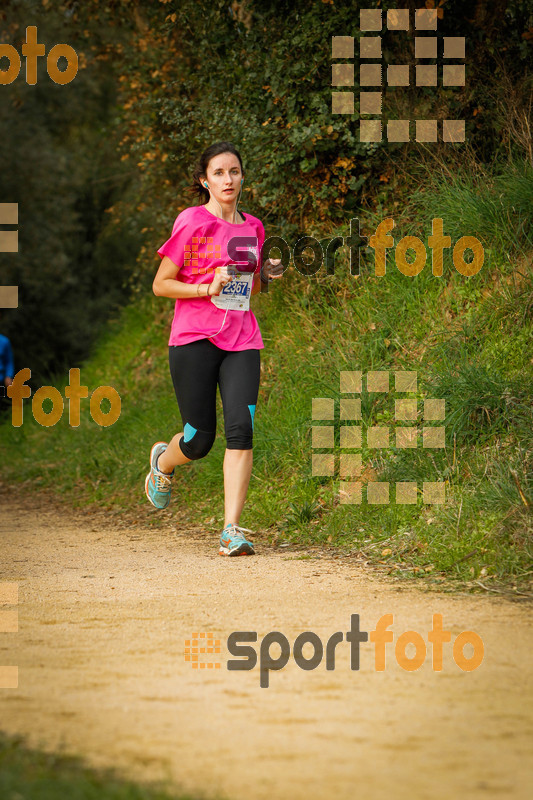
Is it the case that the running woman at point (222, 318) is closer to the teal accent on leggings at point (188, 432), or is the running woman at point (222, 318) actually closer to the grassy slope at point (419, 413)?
the teal accent on leggings at point (188, 432)

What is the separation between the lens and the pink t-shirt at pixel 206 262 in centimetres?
600

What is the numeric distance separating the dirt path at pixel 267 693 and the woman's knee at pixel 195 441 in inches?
37.5

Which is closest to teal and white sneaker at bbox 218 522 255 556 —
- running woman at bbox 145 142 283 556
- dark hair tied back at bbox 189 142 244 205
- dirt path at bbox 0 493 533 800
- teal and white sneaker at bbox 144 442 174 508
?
running woman at bbox 145 142 283 556

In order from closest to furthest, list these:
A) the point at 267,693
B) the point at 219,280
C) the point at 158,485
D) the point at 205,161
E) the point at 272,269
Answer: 1. the point at 267,693
2. the point at 219,280
3. the point at 272,269
4. the point at 205,161
5. the point at 158,485

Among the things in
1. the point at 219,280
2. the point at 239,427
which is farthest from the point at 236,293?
the point at 239,427

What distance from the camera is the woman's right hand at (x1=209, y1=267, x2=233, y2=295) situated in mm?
5680

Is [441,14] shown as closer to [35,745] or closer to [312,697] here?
[312,697]

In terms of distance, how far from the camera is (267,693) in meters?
3.37

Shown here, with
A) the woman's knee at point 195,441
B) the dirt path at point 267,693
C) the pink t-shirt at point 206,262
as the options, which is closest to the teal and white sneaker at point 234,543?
the dirt path at point 267,693

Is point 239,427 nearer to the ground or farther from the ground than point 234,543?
farther from the ground

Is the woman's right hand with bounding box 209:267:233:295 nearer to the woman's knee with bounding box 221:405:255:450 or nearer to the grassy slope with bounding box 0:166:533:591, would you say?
the woman's knee with bounding box 221:405:255:450

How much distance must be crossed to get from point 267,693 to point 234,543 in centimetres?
260

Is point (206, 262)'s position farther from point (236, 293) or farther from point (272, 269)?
point (272, 269)

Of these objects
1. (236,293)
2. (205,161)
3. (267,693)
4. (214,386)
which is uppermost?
(205,161)
